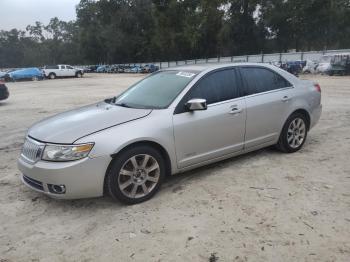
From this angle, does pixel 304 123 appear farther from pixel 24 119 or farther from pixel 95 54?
pixel 95 54

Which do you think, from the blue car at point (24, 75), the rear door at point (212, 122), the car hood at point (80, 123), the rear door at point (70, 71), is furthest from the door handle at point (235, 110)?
the rear door at point (70, 71)

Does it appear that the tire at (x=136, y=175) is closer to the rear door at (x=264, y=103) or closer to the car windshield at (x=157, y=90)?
the car windshield at (x=157, y=90)

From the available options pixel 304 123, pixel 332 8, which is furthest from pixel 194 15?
pixel 304 123

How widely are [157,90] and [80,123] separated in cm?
122

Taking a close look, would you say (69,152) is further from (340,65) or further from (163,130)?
(340,65)

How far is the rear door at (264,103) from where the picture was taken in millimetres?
5332

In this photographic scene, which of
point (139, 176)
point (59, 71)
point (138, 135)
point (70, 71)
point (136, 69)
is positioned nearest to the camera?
point (138, 135)

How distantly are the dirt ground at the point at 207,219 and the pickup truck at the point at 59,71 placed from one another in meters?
37.8

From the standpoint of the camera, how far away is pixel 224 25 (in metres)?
62.7

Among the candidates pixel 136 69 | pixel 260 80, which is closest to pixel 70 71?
pixel 136 69

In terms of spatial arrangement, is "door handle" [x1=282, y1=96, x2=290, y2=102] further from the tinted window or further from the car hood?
the car hood

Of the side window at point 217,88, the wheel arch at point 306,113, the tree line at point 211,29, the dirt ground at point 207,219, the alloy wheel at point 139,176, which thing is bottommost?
the dirt ground at point 207,219

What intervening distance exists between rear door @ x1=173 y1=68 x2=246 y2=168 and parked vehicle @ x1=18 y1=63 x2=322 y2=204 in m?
0.01

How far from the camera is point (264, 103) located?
545 cm
